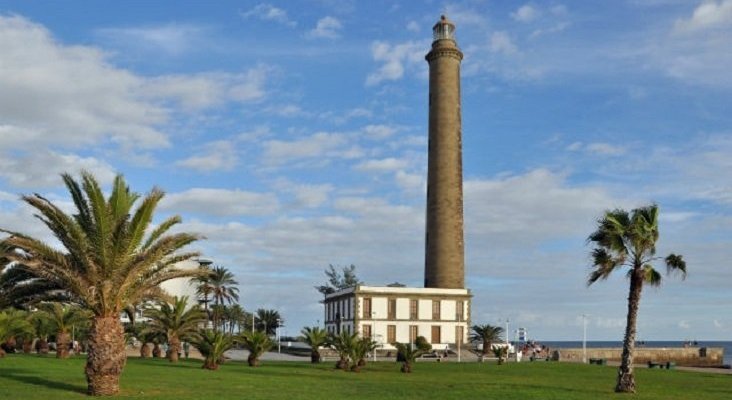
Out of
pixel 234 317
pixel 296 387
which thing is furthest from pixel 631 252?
pixel 234 317

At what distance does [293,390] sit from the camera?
2511 centimetres

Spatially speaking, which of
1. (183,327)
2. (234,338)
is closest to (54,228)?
(234,338)

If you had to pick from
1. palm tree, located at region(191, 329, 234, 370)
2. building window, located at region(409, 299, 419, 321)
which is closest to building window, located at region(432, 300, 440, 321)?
building window, located at region(409, 299, 419, 321)

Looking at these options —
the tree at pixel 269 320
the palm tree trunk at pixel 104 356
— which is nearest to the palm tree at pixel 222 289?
the tree at pixel 269 320

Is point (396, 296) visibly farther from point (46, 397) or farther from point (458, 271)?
point (46, 397)

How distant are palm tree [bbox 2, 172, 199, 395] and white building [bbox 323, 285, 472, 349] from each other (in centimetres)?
5148

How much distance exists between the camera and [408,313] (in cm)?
7562

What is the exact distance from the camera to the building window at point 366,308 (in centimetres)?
7477

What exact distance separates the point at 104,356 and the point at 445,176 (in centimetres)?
5424

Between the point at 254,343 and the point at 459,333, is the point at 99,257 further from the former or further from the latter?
the point at 459,333

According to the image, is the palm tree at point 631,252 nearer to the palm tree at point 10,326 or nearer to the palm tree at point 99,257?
the palm tree at point 99,257

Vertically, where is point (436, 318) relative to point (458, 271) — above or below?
below

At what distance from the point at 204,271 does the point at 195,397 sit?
5.60 metres

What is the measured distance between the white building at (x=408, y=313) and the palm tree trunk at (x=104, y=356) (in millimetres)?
51355
